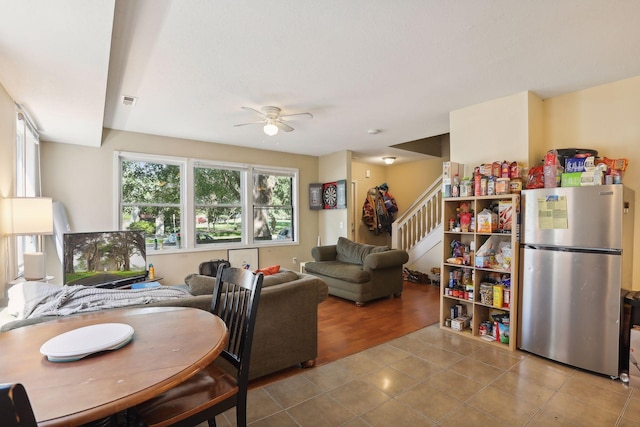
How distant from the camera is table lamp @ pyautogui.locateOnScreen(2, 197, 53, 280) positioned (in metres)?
2.47

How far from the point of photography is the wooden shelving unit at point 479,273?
2.90 metres

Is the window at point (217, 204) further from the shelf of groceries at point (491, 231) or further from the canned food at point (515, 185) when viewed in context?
the canned food at point (515, 185)

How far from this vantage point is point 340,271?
4539 millimetres

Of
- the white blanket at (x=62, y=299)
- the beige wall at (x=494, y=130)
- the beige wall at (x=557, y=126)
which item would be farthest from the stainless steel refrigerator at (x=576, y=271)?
the white blanket at (x=62, y=299)

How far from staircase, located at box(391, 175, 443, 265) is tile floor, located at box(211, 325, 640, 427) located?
300 centimetres

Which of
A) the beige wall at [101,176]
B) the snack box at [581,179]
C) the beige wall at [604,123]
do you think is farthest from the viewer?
the beige wall at [101,176]

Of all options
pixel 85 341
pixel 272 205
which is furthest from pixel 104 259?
pixel 272 205

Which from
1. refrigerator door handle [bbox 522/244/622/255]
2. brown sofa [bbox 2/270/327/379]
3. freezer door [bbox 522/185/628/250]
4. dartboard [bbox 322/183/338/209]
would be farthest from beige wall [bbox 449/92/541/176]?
dartboard [bbox 322/183/338/209]

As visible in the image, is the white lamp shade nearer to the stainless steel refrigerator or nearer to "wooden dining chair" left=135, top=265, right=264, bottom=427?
"wooden dining chair" left=135, top=265, right=264, bottom=427

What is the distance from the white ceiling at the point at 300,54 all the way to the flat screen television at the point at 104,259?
1290 mm

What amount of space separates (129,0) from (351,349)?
311cm

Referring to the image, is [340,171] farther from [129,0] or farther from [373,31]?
[129,0]

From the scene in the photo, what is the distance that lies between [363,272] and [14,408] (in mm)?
3942

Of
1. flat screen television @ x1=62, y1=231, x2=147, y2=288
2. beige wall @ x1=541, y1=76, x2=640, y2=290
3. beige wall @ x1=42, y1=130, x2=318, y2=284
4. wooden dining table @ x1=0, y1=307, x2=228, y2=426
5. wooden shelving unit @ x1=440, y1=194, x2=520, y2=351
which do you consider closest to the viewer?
wooden dining table @ x1=0, y1=307, x2=228, y2=426
